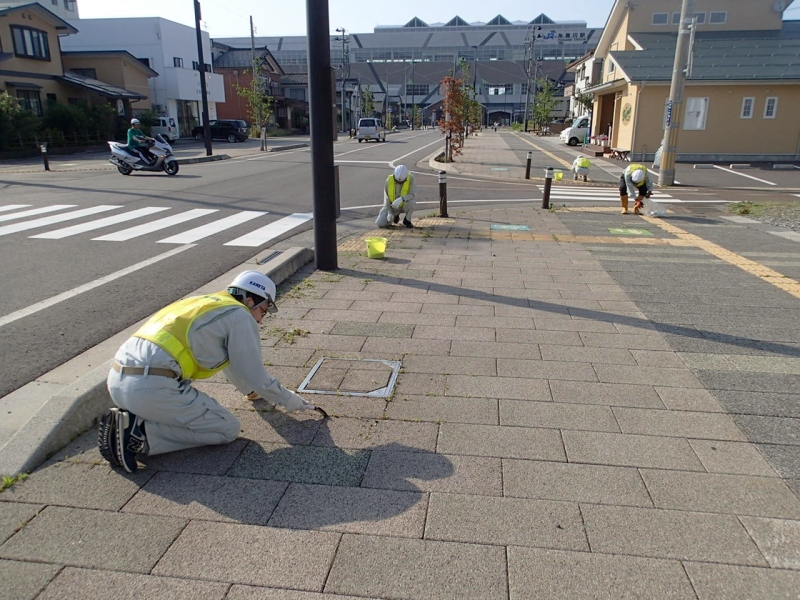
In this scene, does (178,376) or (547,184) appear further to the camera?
(547,184)

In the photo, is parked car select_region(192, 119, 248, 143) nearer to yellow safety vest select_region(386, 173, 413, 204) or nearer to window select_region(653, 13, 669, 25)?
window select_region(653, 13, 669, 25)

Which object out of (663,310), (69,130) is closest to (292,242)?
(663,310)

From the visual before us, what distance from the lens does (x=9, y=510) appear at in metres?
3.03

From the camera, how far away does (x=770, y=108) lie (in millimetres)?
26188

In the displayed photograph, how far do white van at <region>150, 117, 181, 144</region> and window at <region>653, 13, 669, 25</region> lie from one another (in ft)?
99.6

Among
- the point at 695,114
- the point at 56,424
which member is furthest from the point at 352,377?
the point at 695,114

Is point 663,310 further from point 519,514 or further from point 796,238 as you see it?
point 796,238

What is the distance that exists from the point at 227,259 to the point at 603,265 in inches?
205

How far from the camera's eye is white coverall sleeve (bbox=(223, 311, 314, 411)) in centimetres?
347

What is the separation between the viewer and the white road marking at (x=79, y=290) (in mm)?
6027

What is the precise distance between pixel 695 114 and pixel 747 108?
2129mm

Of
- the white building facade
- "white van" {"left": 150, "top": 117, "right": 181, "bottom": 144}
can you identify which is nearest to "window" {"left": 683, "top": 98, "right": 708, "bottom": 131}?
"white van" {"left": 150, "top": 117, "right": 181, "bottom": 144}

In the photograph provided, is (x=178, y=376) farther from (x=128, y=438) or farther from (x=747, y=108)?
(x=747, y=108)

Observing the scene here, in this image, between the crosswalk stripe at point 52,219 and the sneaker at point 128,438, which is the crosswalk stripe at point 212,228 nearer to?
the crosswalk stripe at point 52,219
